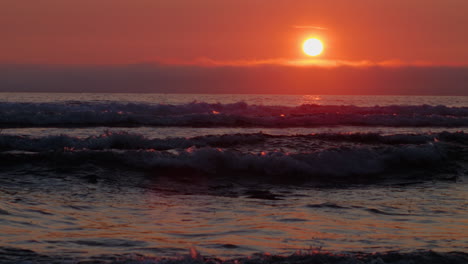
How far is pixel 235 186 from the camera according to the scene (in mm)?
10758

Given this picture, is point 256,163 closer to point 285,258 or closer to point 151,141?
point 151,141

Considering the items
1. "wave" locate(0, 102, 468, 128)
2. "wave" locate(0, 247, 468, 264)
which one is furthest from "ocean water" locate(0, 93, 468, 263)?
"wave" locate(0, 102, 468, 128)

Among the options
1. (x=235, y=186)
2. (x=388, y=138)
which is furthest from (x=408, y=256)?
(x=388, y=138)

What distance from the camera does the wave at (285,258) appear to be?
218 inches

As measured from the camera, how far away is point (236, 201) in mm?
9086

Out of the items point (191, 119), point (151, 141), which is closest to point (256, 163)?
point (151, 141)

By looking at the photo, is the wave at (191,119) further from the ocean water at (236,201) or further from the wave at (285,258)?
the wave at (285,258)

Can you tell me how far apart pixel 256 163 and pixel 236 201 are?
11.1 ft

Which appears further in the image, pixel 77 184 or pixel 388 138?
pixel 388 138

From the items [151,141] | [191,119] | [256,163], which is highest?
[191,119]

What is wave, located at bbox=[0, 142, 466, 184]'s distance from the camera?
12.1m

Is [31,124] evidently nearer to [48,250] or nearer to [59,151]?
[59,151]

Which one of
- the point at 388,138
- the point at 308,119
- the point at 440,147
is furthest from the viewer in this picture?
the point at 308,119

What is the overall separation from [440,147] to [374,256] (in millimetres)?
9983
